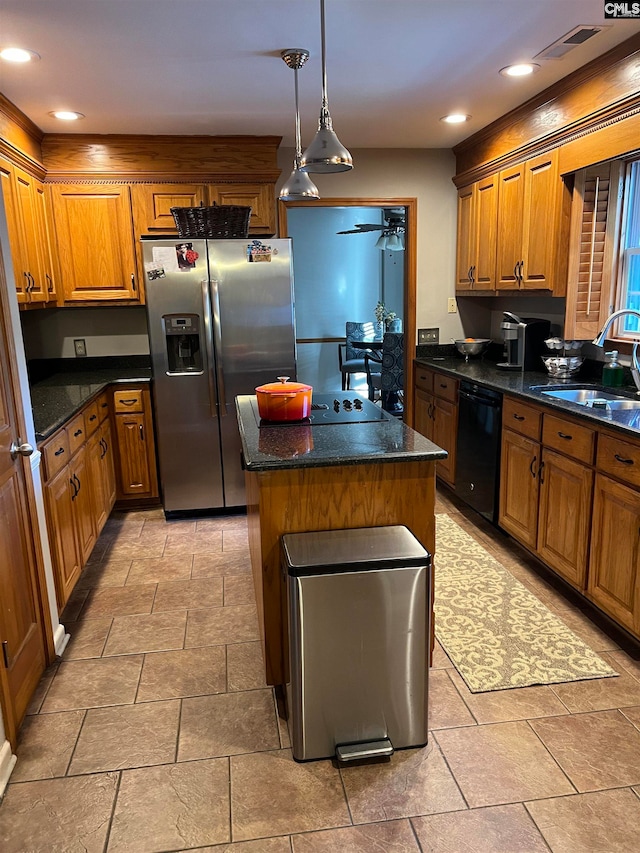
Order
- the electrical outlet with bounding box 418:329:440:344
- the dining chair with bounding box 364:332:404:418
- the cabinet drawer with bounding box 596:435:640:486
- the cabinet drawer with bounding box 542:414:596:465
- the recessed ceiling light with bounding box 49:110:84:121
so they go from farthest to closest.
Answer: the dining chair with bounding box 364:332:404:418, the electrical outlet with bounding box 418:329:440:344, the recessed ceiling light with bounding box 49:110:84:121, the cabinet drawer with bounding box 542:414:596:465, the cabinet drawer with bounding box 596:435:640:486

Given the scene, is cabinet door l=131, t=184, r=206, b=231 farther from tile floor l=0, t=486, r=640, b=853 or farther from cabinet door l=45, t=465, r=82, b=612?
tile floor l=0, t=486, r=640, b=853

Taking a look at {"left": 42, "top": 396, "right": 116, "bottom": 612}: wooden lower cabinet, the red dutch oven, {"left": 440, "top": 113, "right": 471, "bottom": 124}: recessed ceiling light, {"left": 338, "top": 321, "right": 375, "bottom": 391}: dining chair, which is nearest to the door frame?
{"left": 440, "top": 113, "right": 471, "bottom": 124}: recessed ceiling light

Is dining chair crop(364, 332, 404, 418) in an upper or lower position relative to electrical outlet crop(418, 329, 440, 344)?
lower

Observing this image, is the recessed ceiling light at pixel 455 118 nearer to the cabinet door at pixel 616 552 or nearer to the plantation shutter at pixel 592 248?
the plantation shutter at pixel 592 248

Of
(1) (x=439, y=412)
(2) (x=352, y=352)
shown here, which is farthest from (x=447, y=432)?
(2) (x=352, y=352)

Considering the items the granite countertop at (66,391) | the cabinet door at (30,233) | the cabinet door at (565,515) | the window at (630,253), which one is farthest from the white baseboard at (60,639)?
the window at (630,253)

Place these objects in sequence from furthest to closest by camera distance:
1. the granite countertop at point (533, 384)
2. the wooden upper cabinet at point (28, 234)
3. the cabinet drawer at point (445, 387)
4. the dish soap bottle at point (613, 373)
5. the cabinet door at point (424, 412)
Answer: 1. the cabinet door at point (424, 412)
2. the cabinet drawer at point (445, 387)
3. the wooden upper cabinet at point (28, 234)
4. the dish soap bottle at point (613, 373)
5. the granite countertop at point (533, 384)

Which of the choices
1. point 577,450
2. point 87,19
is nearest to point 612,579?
point 577,450

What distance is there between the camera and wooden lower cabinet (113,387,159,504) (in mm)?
4082

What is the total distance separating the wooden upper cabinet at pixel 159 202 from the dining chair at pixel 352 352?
3.28 metres

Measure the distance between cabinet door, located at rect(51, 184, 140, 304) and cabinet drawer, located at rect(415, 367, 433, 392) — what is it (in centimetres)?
210

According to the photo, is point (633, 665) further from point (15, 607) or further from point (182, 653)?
point (15, 607)

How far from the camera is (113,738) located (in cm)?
205

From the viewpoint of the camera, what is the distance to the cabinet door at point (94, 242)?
406cm
